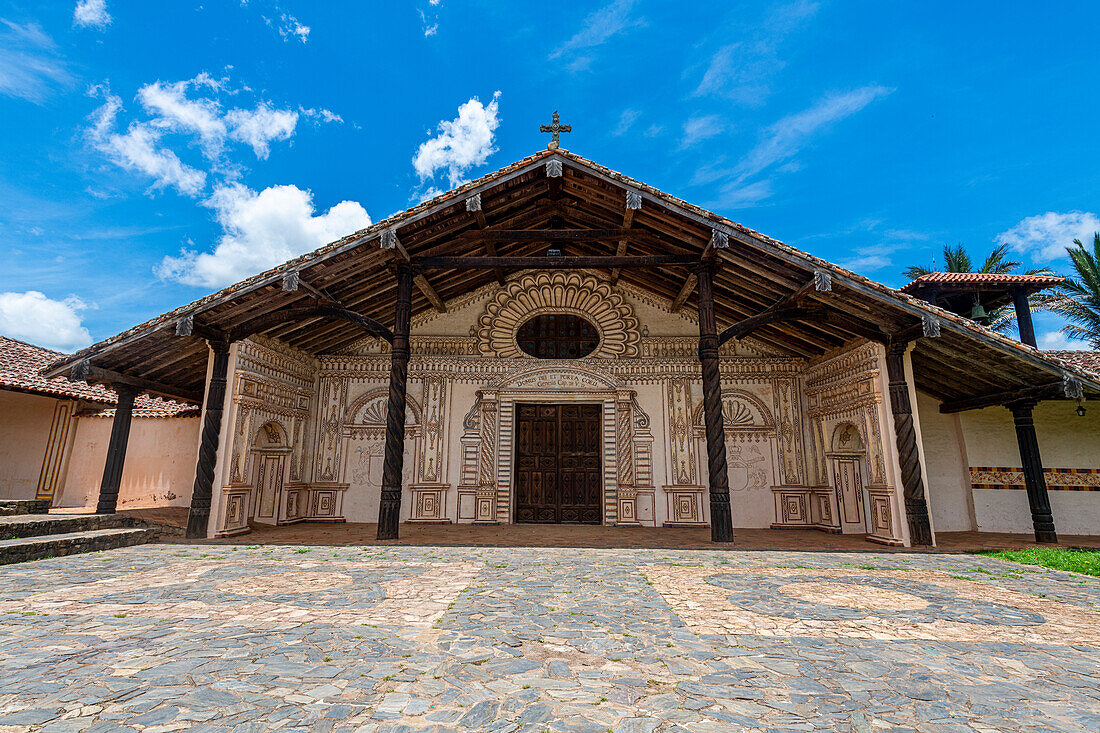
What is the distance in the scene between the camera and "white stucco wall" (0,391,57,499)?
40.0ft

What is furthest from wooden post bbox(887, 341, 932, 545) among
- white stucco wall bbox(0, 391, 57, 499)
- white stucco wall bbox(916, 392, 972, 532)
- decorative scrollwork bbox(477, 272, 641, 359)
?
white stucco wall bbox(0, 391, 57, 499)

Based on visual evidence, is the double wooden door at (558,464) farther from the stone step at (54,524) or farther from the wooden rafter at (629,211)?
the stone step at (54,524)

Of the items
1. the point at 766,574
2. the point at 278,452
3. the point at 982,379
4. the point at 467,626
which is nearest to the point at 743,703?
the point at 467,626

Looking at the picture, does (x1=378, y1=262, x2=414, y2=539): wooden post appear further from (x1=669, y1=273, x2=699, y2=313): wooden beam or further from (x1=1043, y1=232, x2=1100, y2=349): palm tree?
(x1=1043, y1=232, x2=1100, y2=349): palm tree

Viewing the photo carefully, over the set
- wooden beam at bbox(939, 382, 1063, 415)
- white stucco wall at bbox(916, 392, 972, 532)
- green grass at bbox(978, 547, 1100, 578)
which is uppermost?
wooden beam at bbox(939, 382, 1063, 415)

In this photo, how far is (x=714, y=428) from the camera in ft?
26.7

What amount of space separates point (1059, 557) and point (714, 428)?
473cm

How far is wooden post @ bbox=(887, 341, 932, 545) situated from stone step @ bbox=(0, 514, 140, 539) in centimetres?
1193

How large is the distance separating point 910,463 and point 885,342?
6.33 ft

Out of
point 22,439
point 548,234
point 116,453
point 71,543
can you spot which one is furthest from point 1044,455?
point 22,439

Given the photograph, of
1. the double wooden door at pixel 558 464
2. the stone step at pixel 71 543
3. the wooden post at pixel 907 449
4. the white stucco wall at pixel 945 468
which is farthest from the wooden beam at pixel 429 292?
the white stucco wall at pixel 945 468

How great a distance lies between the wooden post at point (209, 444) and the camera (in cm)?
835

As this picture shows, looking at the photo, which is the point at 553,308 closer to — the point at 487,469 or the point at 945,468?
the point at 487,469

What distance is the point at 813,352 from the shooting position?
35.3 ft
